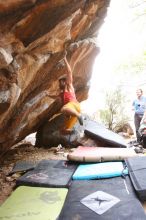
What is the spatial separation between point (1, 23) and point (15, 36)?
567mm

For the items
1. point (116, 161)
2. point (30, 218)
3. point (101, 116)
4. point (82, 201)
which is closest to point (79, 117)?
point (116, 161)

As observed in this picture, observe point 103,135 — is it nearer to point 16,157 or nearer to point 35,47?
point 16,157

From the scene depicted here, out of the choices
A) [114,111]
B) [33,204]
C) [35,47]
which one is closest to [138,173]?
[33,204]

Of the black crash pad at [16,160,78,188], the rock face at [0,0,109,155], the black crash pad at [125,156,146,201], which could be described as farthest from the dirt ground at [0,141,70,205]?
the black crash pad at [125,156,146,201]

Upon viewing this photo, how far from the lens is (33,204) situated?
4938mm

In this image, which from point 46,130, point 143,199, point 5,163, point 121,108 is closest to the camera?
point 143,199

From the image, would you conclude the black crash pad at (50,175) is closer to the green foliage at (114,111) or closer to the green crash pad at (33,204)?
the green crash pad at (33,204)

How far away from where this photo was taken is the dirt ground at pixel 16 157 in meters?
6.11

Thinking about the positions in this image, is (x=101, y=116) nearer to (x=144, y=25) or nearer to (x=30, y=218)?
(x=144, y=25)

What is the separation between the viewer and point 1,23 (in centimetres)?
407

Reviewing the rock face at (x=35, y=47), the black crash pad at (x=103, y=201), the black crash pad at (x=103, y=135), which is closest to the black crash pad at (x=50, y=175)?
the black crash pad at (x=103, y=201)

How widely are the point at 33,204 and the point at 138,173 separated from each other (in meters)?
2.21

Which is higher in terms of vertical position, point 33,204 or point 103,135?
point 103,135

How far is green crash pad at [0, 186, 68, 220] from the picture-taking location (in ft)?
14.7
